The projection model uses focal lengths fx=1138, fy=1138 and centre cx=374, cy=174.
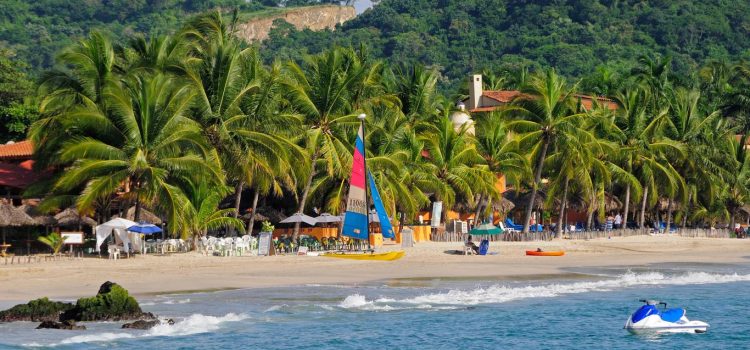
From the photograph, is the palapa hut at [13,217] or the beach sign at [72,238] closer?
the palapa hut at [13,217]

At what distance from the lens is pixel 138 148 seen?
119ft

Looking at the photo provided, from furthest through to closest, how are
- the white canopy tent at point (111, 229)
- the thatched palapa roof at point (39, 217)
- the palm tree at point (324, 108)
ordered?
the palm tree at point (324, 108)
the thatched palapa roof at point (39, 217)
the white canopy tent at point (111, 229)

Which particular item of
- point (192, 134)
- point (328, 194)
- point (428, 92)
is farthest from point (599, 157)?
point (192, 134)

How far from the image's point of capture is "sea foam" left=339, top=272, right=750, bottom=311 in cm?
2852

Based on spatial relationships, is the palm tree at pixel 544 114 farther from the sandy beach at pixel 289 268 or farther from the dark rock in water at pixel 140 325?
the dark rock in water at pixel 140 325

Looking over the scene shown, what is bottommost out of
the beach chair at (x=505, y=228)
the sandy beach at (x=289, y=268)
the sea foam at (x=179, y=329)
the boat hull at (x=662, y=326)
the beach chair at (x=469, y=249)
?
the boat hull at (x=662, y=326)

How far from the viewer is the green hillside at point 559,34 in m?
142

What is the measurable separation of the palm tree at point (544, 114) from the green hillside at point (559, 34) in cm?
7513

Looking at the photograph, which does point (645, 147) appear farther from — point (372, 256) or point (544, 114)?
point (372, 256)

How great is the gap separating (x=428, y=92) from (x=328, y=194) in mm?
9323

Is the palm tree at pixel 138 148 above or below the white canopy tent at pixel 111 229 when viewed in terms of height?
above

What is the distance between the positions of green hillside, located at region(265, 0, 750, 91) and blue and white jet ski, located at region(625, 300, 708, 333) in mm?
100318

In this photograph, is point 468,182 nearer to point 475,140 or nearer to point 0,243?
point 475,140

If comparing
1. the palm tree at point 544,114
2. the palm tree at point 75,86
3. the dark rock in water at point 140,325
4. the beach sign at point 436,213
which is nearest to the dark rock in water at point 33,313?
the dark rock in water at point 140,325
